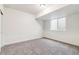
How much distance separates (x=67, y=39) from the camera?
11.6ft

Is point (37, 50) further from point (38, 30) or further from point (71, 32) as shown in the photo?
point (71, 32)

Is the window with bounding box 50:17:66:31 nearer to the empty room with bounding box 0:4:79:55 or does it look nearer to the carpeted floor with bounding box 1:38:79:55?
the empty room with bounding box 0:4:79:55

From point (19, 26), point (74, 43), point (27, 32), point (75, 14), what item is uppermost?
point (75, 14)

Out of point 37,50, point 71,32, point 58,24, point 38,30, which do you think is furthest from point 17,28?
point 71,32

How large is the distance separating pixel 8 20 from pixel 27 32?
938mm

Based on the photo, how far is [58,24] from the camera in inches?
155

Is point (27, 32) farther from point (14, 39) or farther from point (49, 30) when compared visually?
point (49, 30)

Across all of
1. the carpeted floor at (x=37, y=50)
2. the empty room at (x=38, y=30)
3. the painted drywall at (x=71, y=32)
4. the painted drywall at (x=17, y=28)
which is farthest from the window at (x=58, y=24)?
the carpeted floor at (x=37, y=50)

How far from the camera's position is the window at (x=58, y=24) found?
3.73 m
